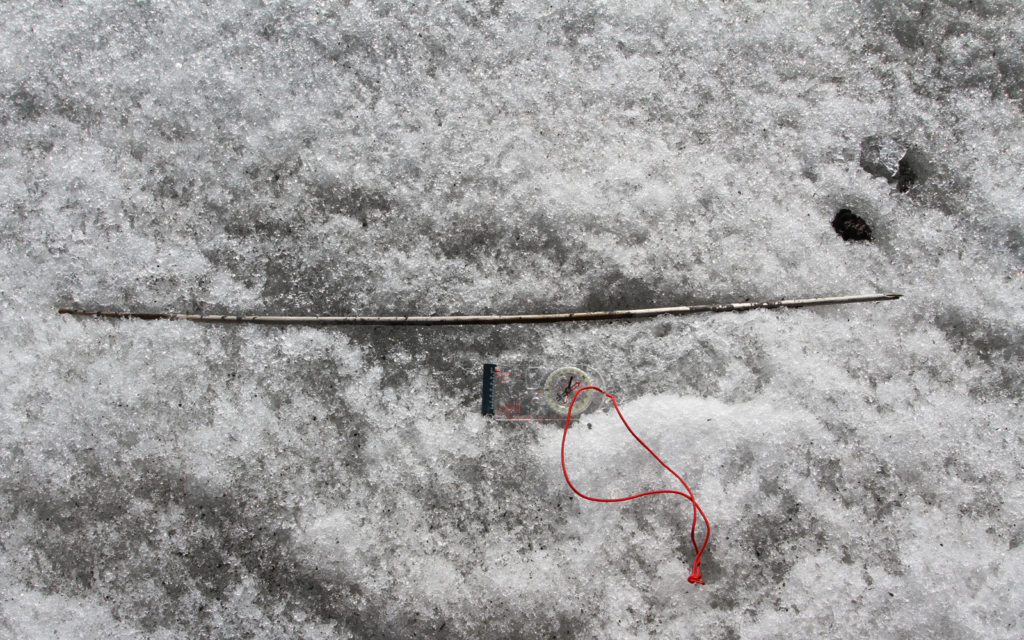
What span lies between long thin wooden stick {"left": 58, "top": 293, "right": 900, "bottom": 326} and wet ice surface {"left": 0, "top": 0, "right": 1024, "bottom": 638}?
0.12 feet

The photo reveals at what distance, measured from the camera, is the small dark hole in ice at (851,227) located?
1981 mm

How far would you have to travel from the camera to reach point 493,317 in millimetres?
1943

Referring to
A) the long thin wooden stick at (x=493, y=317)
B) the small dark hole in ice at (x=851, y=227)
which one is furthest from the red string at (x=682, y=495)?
the small dark hole in ice at (x=851, y=227)

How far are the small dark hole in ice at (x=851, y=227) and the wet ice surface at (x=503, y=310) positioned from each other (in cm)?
3

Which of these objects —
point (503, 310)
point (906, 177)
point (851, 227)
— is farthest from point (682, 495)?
point (906, 177)

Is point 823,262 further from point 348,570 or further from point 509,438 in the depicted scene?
point 348,570

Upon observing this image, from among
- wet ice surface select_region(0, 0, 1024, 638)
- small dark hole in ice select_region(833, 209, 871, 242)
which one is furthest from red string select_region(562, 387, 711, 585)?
small dark hole in ice select_region(833, 209, 871, 242)

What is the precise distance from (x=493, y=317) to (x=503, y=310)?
4 centimetres

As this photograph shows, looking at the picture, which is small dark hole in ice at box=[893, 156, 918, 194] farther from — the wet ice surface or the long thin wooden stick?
the long thin wooden stick

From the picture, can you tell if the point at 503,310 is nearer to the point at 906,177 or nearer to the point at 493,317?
the point at 493,317

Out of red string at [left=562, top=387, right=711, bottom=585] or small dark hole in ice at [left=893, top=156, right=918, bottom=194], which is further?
small dark hole in ice at [left=893, top=156, right=918, bottom=194]

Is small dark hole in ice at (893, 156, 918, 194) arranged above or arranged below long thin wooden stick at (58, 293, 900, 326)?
above

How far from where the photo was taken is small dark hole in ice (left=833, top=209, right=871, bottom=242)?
78.0 inches

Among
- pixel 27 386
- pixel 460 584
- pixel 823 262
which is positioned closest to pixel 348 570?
pixel 460 584
